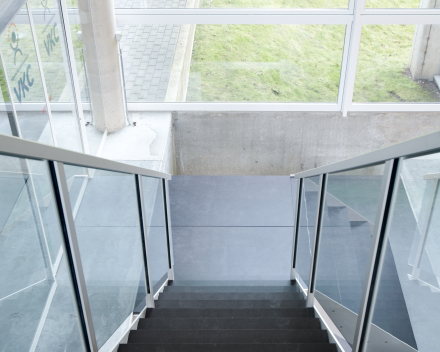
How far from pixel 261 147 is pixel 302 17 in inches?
78.7

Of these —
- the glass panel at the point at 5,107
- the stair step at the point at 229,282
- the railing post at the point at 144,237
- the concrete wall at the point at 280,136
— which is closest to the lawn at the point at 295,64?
the concrete wall at the point at 280,136

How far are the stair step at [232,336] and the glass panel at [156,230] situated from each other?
1.91 ft

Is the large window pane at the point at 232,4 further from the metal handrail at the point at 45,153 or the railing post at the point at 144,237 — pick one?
the metal handrail at the point at 45,153

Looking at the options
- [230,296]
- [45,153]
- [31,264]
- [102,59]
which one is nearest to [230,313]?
[230,296]

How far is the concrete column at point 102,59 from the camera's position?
5.46 m

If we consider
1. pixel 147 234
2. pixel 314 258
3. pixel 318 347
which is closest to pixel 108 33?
pixel 147 234

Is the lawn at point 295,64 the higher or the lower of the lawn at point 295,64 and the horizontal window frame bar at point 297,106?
the higher

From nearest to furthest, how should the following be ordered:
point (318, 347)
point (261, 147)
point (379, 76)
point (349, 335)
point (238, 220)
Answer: point (349, 335) < point (318, 347) < point (238, 220) < point (379, 76) < point (261, 147)

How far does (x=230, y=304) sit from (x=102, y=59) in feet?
12.8

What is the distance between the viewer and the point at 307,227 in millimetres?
3064

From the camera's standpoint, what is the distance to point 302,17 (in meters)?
6.16

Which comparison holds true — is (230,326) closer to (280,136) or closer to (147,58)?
(280,136)

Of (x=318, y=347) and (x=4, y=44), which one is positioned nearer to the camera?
(x=318, y=347)

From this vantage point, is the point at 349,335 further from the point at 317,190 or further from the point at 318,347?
the point at 317,190
